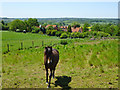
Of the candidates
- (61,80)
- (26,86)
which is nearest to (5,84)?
(26,86)

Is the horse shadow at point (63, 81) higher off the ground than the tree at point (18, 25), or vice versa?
the tree at point (18, 25)

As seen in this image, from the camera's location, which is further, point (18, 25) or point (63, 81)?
point (18, 25)

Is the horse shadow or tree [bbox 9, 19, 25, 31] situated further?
tree [bbox 9, 19, 25, 31]

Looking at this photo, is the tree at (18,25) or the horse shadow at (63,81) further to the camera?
the tree at (18,25)

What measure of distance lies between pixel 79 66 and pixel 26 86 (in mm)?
5194

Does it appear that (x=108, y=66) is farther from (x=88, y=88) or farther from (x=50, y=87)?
(x=50, y=87)

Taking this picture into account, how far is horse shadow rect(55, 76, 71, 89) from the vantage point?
24.2 feet

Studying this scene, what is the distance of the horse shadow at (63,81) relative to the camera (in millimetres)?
7363

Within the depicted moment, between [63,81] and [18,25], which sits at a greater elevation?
[18,25]

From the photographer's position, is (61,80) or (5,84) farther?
(61,80)

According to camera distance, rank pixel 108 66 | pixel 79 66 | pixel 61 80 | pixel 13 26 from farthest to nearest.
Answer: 1. pixel 13 26
2. pixel 79 66
3. pixel 108 66
4. pixel 61 80

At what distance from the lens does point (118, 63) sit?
10516mm

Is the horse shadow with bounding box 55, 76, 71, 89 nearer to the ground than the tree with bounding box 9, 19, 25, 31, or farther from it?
nearer to the ground

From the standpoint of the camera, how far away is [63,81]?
8.05 meters
